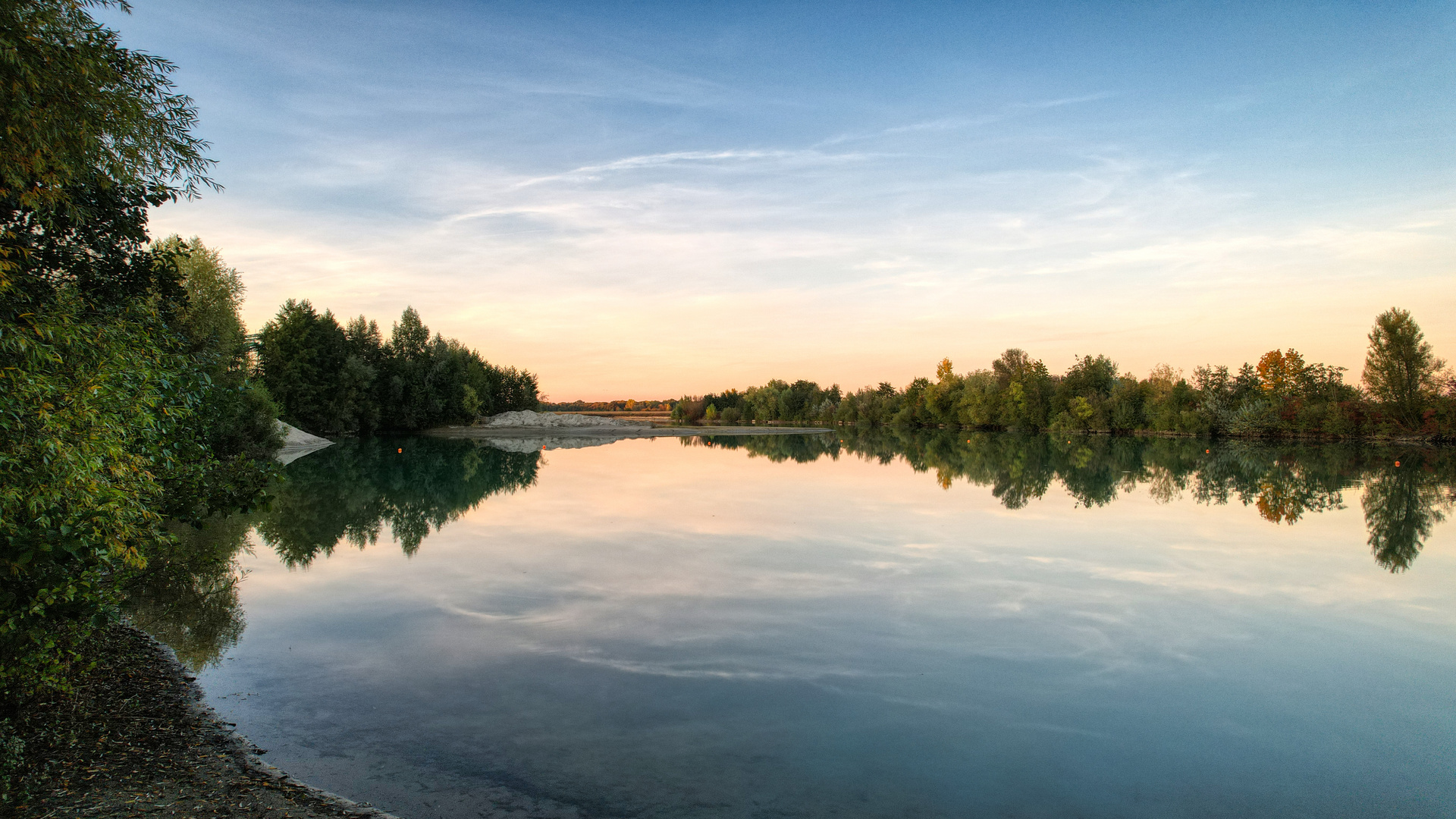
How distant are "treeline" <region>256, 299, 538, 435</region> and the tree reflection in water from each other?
29.0 ft

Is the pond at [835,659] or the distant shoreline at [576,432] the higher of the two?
the distant shoreline at [576,432]

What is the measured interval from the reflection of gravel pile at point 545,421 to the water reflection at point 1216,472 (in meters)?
23.8

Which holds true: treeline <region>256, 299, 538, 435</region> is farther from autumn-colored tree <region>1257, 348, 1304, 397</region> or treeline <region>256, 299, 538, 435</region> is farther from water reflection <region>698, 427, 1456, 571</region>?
autumn-colored tree <region>1257, 348, 1304, 397</region>

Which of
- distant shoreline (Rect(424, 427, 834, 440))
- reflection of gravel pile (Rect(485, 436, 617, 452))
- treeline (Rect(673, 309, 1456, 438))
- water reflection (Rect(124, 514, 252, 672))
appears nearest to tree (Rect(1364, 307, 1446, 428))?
treeline (Rect(673, 309, 1456, 438))

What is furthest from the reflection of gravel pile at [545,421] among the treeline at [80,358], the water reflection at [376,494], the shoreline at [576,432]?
the treeline at [80,358]

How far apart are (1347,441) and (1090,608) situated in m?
62.6

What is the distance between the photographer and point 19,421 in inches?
174

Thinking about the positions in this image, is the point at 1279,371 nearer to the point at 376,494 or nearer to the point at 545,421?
the point at 545,421

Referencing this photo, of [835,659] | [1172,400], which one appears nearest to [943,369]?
[1172,400]

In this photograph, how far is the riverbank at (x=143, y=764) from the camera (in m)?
4.30

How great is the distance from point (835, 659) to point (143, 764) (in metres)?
5.52

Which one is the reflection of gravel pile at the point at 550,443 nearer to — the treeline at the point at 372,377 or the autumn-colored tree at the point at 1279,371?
the treeline at the point at 372,377

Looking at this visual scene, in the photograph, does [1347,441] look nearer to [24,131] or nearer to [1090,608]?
[1090,608]

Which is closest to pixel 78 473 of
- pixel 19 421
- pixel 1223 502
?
pixel 19 421
